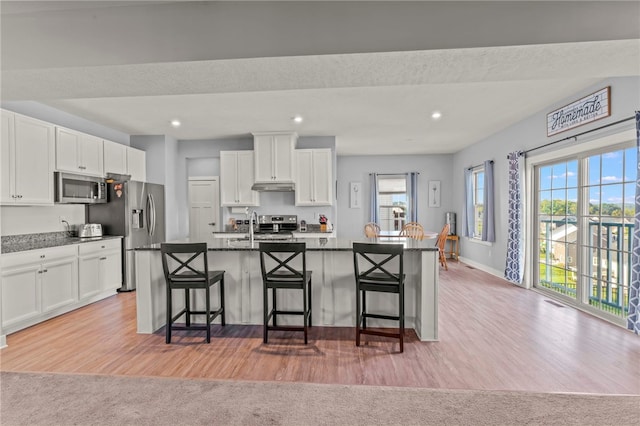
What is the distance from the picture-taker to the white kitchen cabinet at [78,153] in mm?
4094

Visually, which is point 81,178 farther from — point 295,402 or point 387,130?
point 387,130

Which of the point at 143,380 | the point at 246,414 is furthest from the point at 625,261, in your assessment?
the point at 143,380

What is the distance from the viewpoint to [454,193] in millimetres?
8242

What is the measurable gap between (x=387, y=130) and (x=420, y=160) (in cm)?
301

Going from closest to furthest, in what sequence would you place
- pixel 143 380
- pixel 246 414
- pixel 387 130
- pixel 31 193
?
pixel 246 414 < pixel 143 380 < pixel 31 193 < pixel 387 130

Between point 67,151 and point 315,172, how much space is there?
12.1ft

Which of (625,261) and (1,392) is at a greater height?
(625,261)

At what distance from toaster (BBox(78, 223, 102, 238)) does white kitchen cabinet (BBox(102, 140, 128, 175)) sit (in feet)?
2.88

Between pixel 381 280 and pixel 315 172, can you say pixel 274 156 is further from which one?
pixel 381 280

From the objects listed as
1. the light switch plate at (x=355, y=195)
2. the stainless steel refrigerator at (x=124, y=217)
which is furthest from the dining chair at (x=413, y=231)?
the stainless steel refrigerator at (x=124, y=217)

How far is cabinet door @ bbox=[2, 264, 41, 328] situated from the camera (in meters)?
3.14

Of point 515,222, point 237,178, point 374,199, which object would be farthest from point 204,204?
point 515,222

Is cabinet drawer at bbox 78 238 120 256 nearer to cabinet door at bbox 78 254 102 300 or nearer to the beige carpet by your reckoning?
cabinet door at bbox 78 254 102 300

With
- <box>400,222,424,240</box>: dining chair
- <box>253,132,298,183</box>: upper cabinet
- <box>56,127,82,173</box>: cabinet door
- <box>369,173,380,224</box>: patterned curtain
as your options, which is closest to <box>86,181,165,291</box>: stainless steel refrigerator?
<box>56,127,82,173</box>: cabinet door
